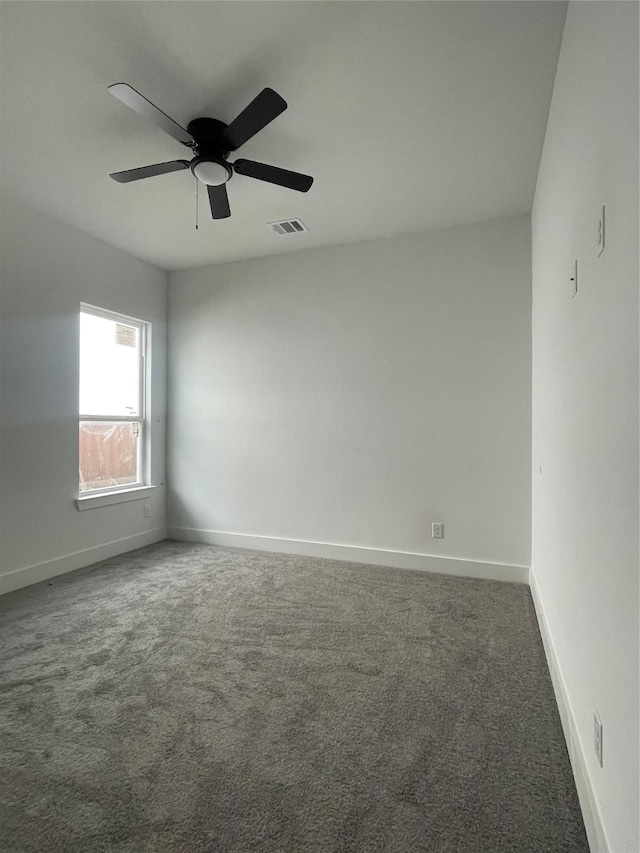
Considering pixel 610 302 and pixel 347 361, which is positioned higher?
pixel 347 361

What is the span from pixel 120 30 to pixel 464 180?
6.88 feet

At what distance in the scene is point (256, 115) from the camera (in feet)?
6.43

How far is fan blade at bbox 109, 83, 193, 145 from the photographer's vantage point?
184cm

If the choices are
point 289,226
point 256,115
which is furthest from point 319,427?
point 256,115

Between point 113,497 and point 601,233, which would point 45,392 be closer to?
point 113,497

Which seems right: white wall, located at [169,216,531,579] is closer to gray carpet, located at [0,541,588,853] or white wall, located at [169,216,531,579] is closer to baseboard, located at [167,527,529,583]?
baseboard, located at [167,527,529,583]

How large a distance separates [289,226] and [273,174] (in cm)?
133

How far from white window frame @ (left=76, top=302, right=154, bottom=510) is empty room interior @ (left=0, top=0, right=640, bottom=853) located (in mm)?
36

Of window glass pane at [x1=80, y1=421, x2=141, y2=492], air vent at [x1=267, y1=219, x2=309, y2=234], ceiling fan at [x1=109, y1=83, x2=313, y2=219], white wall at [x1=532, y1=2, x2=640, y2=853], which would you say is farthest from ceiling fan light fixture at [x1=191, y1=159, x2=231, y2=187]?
window glass pane at [x1=80, y1=421, x2=141, y2=492]

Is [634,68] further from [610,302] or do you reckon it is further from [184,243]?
[184,243]

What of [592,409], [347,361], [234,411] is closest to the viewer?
[592,409]

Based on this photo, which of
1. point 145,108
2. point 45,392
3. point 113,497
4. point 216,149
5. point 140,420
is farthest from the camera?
point 140,420

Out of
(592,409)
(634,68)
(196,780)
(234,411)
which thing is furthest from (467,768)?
(234,411)

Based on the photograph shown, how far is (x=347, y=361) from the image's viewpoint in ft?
13.4
